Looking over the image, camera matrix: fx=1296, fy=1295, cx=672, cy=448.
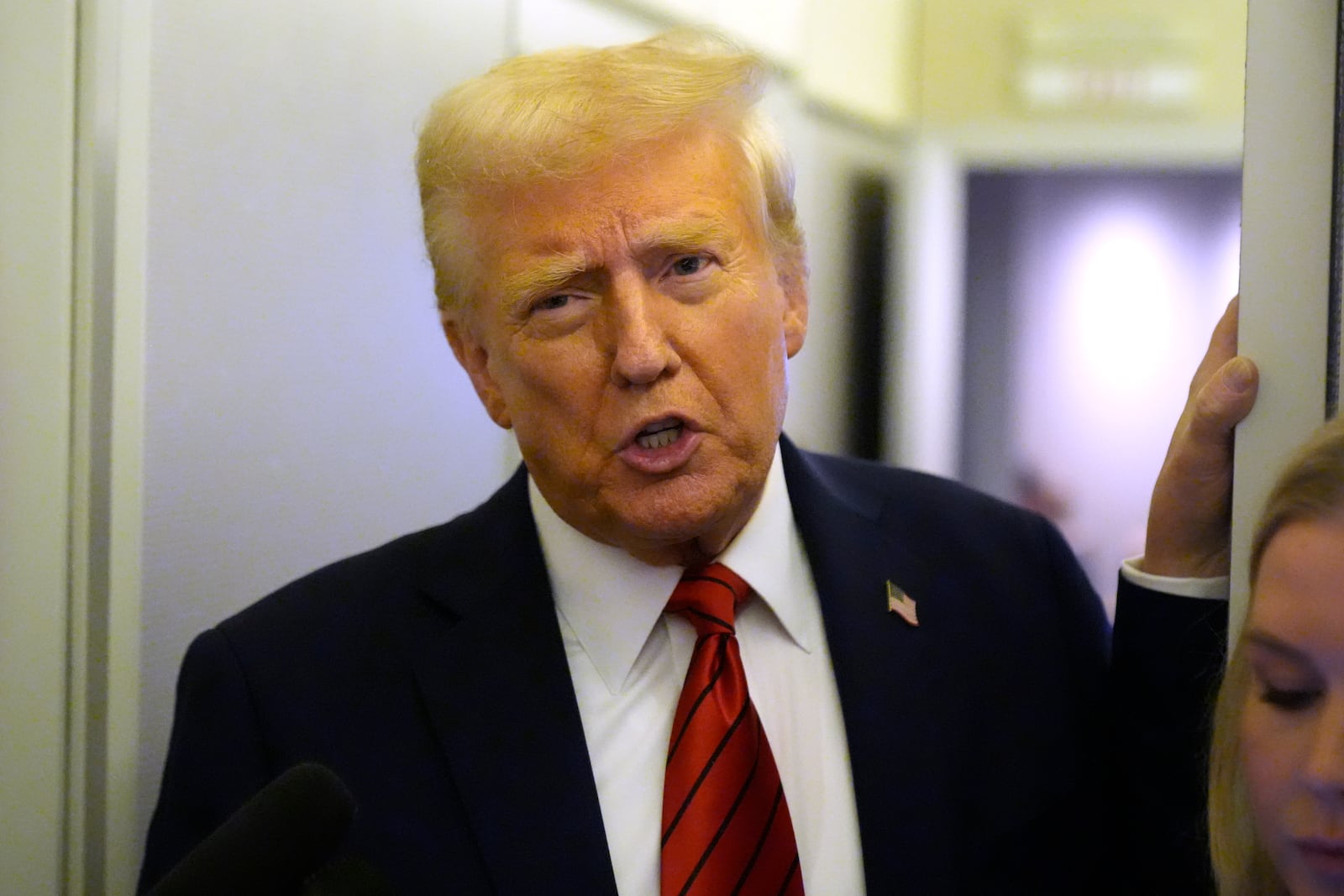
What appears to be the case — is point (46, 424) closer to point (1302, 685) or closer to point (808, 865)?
point (808, 865)

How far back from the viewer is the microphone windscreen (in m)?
0.62

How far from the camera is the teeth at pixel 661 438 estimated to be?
40.8 inches

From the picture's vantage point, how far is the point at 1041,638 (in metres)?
1.18

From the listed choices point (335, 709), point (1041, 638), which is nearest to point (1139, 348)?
point (1041, 638)

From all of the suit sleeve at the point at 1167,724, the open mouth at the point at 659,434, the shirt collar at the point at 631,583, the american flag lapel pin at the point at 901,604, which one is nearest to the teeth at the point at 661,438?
the open mouth at the point at 659,434

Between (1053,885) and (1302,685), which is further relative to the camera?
(1053,885)

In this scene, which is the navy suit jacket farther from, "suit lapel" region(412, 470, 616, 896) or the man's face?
the man's face

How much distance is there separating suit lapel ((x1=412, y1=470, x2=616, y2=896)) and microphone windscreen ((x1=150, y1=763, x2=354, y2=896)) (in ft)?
1.11

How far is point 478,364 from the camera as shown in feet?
3.86

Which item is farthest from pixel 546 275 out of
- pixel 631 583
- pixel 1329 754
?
pixel 1329 754

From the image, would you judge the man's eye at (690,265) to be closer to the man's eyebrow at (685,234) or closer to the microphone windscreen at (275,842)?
the man's eyebrow at (685,234)

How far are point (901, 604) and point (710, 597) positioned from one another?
183 millimetres

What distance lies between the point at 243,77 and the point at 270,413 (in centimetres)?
33

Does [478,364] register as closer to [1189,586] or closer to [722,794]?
[722,794]
